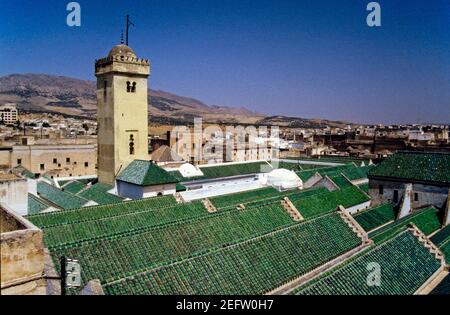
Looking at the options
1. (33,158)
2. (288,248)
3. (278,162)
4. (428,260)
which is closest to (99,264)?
(288,248)

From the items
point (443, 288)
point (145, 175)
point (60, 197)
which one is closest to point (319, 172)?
point (145, 175)

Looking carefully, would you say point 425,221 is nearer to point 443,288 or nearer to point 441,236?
point 441,236

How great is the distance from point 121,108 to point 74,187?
5.33 meters

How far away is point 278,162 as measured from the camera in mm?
35062

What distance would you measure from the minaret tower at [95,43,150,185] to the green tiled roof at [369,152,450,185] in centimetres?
1232

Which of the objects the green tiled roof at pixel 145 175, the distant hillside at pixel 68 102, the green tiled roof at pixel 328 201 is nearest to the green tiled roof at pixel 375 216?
the green tiled roof at pixel 328 201

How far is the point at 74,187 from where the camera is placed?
22938 millimetres

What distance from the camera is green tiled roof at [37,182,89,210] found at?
58.7 ft

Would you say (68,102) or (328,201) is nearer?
(328,201)

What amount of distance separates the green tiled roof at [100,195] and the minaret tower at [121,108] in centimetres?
57

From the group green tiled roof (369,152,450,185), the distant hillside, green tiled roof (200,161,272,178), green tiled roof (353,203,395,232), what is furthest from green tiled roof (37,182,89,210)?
the distant hillside

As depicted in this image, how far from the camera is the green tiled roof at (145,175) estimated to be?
19.2 metres

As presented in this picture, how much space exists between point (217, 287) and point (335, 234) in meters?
4.77

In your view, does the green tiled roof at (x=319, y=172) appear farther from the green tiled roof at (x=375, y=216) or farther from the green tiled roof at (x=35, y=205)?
the green tiled roof at (x=35, y=205)
